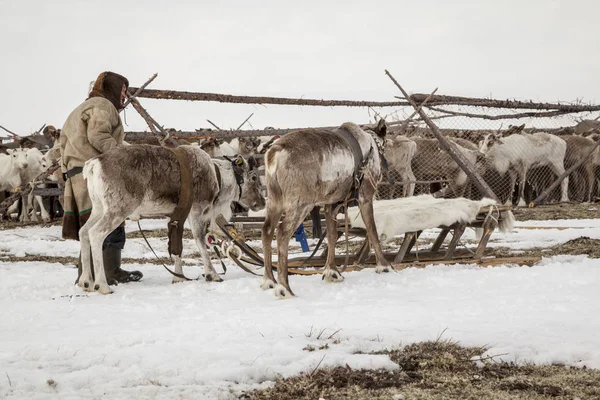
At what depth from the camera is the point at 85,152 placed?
7570 millimetres

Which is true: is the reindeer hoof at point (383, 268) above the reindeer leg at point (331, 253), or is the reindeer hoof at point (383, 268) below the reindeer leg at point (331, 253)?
below

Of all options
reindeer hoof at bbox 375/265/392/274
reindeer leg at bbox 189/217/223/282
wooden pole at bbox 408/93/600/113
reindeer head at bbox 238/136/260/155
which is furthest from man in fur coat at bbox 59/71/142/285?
reindeer head at bbox 238/136/260/155

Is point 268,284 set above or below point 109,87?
below

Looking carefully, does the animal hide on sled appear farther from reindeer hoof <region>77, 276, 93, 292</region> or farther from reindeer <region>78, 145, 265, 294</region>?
reindeer hoof <region>77, 276, 93, 292</region>

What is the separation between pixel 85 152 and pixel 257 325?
351 centimetres

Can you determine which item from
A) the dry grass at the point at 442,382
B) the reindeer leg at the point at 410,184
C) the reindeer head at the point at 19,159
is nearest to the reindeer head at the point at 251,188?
the dry grass at the point at 442,382

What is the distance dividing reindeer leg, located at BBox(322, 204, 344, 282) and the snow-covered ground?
0.77 feet

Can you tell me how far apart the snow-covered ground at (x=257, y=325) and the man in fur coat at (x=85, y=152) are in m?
0.48

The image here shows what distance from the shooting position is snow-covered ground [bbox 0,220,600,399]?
12.7ft

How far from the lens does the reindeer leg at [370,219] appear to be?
740 cm

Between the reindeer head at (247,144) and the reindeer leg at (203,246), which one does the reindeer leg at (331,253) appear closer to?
the reindeer leg at (203,246)

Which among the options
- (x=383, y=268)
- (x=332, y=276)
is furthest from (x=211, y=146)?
(x=332, y=276)

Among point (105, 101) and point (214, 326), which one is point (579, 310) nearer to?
point (214, 326)

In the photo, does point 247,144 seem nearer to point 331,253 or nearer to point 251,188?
point 251,188
